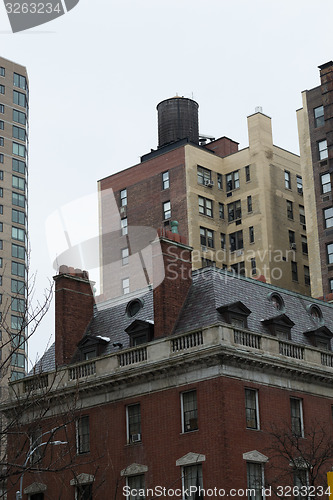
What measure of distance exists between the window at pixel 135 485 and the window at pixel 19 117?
298 feet

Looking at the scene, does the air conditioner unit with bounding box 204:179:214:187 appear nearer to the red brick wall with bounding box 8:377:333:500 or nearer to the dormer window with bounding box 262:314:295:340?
the dormer window with bounding box 262:314:295:340

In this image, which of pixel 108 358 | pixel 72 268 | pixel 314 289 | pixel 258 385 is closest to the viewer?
pixel 258 385

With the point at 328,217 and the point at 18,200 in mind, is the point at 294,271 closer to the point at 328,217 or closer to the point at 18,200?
the point at 328,217

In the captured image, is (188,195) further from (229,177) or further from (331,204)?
(331,204)

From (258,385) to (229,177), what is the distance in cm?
5658

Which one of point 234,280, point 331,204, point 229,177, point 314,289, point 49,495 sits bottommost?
point 49,495

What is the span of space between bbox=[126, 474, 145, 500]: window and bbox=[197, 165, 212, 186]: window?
5431 cm

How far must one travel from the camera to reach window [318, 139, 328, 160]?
3246 inches

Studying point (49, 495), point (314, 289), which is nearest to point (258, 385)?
point (49, 495)

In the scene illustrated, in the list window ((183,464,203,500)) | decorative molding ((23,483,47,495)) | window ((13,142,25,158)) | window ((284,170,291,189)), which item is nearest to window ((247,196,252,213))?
window ((284,170,291,189))

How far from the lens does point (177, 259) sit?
4503cm

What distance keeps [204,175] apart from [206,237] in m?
6.71

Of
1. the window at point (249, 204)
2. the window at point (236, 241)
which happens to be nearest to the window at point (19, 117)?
the window at point (236, 241)

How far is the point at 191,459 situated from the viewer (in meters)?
38.8
